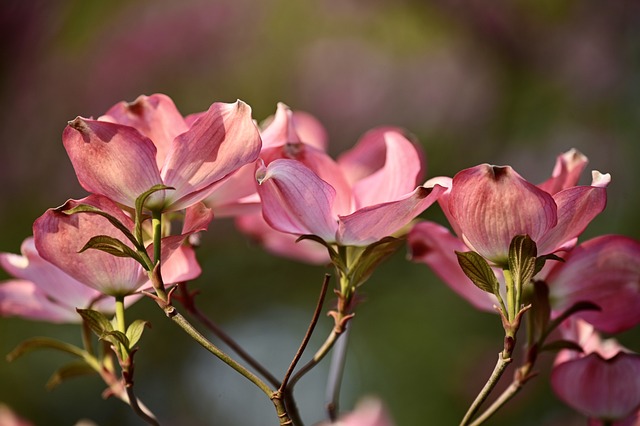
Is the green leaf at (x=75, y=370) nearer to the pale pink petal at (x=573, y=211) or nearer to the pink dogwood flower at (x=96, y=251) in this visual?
the pink dogwood flower at (x=96, y=251)

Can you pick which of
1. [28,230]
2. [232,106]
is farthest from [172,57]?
[232,106]

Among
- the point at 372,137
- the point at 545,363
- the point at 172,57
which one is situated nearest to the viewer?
the point at 372,137

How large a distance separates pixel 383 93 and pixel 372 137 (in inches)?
59.3

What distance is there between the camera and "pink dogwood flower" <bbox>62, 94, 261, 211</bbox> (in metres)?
0.29

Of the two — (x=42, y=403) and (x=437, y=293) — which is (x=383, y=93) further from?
(x=42, y=403)

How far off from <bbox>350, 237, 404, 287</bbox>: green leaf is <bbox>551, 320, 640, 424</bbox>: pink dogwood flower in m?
0.10

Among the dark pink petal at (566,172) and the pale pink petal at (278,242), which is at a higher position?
the dark pink petal at (566,172)

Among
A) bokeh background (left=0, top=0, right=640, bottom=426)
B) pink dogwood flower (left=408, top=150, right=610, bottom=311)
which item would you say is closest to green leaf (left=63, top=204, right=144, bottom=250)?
pink dogwood flower (left=408, top=150, right=610, bottom=311)

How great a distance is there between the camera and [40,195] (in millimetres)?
1594

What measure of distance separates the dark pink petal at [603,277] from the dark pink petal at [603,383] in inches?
0.8

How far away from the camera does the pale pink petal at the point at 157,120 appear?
323 millimetres

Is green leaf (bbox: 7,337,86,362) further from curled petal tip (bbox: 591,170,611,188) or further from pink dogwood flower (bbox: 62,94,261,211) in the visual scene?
curled petal tip (bbox: 591,170,611,188)

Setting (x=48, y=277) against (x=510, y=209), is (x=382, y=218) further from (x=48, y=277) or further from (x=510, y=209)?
(x=48, y=277)

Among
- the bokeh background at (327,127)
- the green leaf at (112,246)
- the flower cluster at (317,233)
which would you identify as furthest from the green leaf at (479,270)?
the bokeh background at (327,127)
